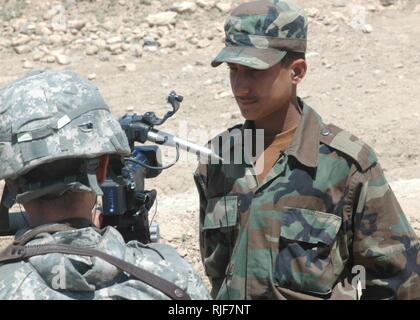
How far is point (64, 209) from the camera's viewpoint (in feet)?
6.48

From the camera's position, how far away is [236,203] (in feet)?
9.52

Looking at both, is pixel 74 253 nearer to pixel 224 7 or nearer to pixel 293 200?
pixel 293 200

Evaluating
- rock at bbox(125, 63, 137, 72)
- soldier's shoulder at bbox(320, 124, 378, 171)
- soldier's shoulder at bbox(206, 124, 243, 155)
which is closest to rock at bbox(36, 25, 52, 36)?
rock at bbox(125, 63, 137, 72)

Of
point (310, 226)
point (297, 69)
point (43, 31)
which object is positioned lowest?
point (43, 31)

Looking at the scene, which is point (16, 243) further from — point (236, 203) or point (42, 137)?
point (236, 203)

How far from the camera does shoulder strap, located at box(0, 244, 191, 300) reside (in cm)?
187

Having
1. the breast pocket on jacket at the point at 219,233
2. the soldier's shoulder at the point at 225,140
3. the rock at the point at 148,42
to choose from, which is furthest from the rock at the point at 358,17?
the breast pocket on jacket at the point at 219,233

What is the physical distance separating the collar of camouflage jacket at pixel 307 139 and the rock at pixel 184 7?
8910mm

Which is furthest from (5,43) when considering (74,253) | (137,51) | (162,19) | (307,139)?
(74,253)

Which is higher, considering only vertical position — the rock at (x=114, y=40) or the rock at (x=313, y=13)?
the rock at (x=313, y=13)

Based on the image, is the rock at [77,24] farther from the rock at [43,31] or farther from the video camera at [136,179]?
the video camera at [136,179]

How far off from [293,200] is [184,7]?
30.2 ft


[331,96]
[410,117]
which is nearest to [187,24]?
[331,96]

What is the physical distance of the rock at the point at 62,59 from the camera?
11.0 metres
